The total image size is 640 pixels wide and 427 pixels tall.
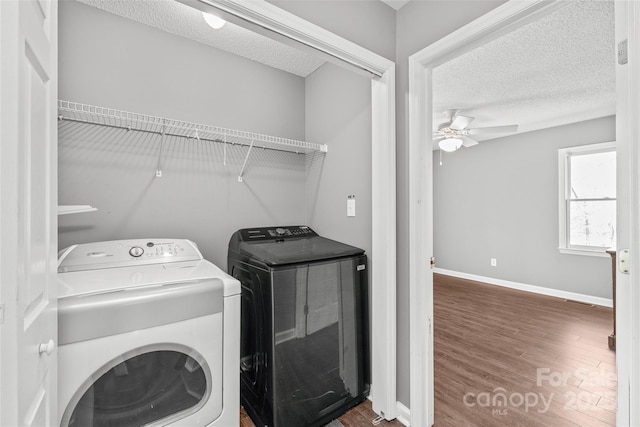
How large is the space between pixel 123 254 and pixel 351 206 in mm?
1360

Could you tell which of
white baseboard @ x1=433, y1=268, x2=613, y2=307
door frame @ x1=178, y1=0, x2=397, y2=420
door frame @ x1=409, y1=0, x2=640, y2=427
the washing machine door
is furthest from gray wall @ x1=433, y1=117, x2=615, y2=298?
the washing machine door

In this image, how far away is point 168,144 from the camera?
189 centimetres

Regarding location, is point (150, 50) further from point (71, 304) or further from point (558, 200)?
point (558, 200)

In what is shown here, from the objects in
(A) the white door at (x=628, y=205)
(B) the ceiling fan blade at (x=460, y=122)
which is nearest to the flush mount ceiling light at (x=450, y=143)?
(B) the ceiling fan blade at (x=460, y=122)

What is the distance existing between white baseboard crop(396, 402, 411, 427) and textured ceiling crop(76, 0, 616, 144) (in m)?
2.14

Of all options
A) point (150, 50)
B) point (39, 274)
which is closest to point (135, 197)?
point (150, 50)

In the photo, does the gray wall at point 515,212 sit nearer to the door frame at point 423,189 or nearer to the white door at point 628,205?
the door frame at point 423,189

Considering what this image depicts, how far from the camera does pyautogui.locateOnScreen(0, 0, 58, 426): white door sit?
0.49 m

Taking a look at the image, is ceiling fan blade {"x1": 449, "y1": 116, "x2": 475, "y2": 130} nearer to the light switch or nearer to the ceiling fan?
the ceiling fan

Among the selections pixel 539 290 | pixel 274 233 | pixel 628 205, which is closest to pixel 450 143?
pixel 274 233

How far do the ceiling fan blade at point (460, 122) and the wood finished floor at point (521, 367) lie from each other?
2194mm

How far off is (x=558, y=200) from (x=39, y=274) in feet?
17.3

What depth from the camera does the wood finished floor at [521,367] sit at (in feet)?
5.55

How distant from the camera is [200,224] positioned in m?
2.01
